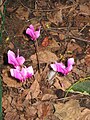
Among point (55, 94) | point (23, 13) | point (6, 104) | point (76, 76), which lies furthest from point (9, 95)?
point (23, 13)

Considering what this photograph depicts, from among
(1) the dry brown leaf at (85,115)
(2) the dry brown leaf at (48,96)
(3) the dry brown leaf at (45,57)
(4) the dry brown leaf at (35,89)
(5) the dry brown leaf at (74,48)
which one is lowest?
(1) the dry brown leaf at (85,115)

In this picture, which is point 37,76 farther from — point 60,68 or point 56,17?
point 56,17

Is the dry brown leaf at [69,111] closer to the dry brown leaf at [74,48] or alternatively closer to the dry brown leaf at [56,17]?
the dry brown leaf at [74,48]

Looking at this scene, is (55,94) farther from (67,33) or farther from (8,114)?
(67,33)

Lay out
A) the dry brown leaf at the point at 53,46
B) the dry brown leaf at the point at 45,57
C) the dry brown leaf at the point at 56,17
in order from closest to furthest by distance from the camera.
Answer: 1. the dry brown leaf at the point at 45,57
2. the dry brown leaf at the point at 53,46
3. the dry brown leaf at the point at 56,17

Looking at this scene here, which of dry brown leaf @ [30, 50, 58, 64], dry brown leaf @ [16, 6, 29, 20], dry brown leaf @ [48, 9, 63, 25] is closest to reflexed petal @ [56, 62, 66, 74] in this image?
dry brown leaf @ [30, 50, 58, 64]

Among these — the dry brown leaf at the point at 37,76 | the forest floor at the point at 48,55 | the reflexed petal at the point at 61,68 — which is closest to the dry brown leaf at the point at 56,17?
the forest floor at the point at 48,55

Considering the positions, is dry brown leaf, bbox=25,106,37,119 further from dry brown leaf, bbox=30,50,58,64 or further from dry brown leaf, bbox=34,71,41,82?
dry brown leaf, bbox=30,50,58,64

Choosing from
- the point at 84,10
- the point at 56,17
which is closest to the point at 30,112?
the point at 56,17
